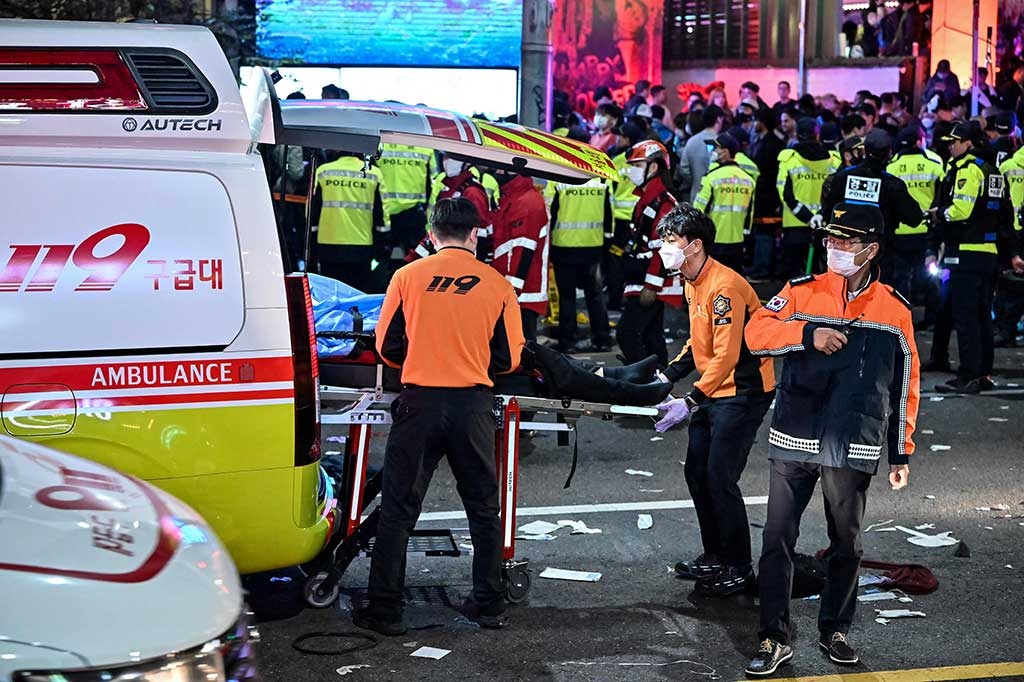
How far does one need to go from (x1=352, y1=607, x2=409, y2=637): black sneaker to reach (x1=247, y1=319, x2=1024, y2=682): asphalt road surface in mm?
37

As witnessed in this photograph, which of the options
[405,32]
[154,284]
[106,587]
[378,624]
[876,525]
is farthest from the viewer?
[405,32]

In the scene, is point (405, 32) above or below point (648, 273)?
above

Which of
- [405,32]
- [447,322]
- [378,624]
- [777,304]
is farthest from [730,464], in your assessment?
[405,32]

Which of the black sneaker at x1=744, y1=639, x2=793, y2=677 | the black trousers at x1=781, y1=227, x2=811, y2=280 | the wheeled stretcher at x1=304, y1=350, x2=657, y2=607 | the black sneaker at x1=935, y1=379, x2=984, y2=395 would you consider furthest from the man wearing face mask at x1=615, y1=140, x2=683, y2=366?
the black sneaker at x1=744, y1=639, x2=793, y2=677

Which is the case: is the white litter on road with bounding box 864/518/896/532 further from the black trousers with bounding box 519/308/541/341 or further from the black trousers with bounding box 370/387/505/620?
the black trousers with bounding box 519/308/541/341

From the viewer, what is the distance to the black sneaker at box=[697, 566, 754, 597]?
703 cm

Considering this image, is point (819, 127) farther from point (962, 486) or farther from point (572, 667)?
point (572, 667)

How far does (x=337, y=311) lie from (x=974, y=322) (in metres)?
6.41

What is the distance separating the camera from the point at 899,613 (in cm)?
683

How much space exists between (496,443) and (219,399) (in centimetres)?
171

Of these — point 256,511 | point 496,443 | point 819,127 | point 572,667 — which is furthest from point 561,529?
point 819,127

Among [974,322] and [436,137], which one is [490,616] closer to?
[436,137]

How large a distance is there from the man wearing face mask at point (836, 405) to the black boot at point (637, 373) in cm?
125

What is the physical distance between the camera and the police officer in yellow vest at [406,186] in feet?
45.8
